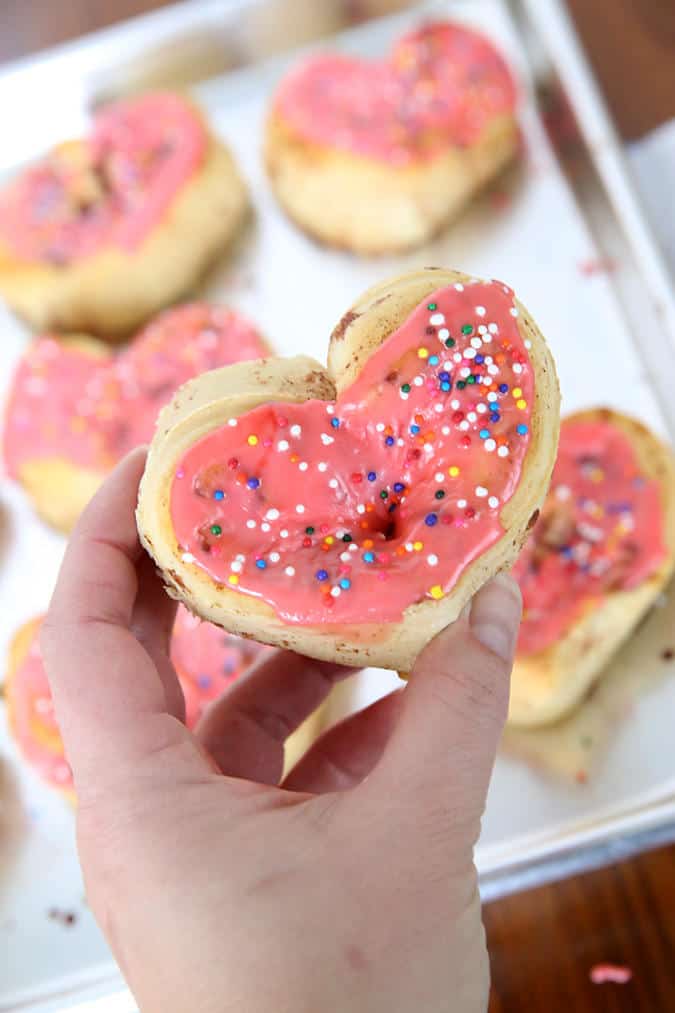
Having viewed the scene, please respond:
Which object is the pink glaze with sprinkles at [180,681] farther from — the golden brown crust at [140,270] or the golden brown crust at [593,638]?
the golden brown crust at [140,270]

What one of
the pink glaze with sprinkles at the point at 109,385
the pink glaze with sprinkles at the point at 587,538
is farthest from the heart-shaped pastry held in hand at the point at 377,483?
the pink glaze with sprinkles at the point at 109,385

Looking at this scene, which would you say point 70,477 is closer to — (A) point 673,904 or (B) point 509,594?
(B) point 509,594

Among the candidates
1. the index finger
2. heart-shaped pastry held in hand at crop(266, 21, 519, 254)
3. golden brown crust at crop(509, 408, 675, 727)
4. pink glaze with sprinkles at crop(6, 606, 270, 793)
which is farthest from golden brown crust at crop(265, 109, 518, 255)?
the index finger

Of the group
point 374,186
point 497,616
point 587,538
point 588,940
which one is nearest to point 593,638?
point 587,538

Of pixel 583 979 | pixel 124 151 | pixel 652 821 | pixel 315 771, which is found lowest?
pixel 583 979

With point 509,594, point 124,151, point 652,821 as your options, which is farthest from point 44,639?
point 124,151

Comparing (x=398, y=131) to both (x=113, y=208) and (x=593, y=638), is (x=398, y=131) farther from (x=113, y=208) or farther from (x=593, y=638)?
(x=593, y=638)
